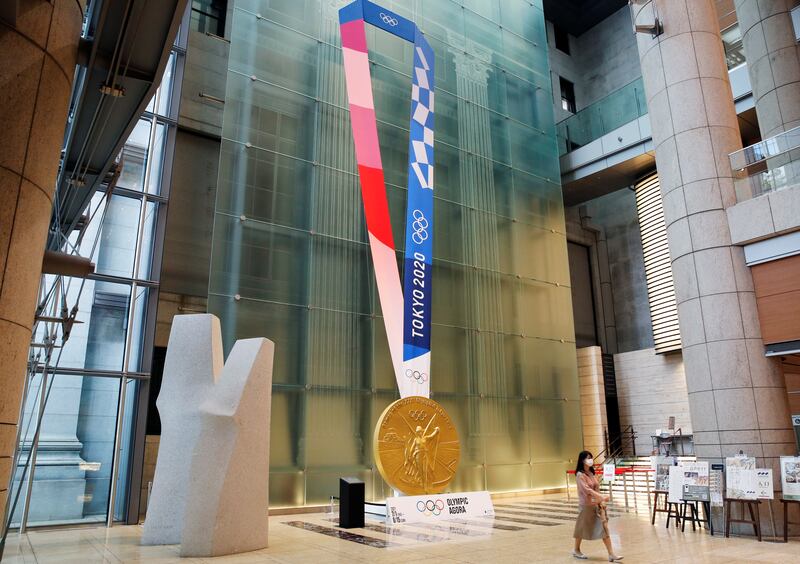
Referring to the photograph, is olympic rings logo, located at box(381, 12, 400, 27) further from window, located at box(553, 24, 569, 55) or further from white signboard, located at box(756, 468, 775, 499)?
window, located at box(553, 24, 569, 55)

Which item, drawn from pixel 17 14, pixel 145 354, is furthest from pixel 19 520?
pixel 17 14

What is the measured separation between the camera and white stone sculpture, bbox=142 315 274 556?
25.0 feet

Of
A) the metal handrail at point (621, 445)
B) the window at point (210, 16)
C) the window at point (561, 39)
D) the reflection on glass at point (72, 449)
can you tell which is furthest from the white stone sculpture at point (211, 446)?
the window at point (561, 39)

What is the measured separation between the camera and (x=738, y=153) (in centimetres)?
1120

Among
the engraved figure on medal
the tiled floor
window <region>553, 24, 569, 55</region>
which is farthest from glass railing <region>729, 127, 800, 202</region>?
window <region>553, 24, 569, 55</region>

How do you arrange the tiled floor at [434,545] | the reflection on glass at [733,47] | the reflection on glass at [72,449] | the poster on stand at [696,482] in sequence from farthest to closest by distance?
the reflection on glass at [733,47] → the reflection on glass at [72,449] → the poster on stand at [696,482] → the tiled floor at [434,545]

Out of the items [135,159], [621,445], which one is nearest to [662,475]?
[621,445]

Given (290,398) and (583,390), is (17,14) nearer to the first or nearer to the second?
(290,398)

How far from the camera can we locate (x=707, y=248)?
10.9m

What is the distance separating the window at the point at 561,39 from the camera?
1136 inches

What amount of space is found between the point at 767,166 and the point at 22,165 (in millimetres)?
11560

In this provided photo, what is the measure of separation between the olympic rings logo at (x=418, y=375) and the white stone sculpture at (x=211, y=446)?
12.9 feet

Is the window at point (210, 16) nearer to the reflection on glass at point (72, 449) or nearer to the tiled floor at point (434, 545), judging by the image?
the reflection on glass at point (72, 449)

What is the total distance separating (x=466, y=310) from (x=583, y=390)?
8.17 m
